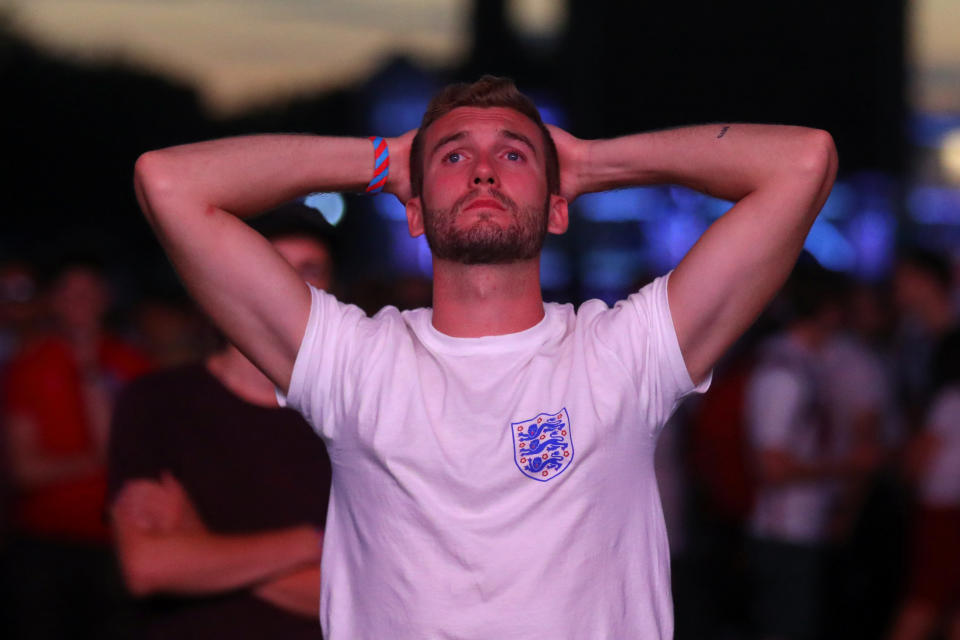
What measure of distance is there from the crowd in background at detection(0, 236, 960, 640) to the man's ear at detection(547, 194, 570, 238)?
1752mm

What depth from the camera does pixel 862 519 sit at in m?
6.35

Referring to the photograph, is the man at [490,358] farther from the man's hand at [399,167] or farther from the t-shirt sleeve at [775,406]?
the t-shirt sleeve at [775,406]

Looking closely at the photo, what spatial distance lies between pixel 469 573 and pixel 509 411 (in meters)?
0.30

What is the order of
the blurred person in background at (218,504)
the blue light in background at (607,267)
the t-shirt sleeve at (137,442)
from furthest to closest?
the blue light in background at (607,267), the t-shirt sleeve at (137,442), the blurred person in background at (218,504)

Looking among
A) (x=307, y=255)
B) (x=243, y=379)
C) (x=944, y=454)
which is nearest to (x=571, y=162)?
(x=307, y=255)

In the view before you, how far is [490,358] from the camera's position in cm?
222

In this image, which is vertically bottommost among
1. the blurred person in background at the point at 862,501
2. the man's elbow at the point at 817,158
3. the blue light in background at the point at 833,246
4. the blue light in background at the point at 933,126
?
the blue light in background at the point at 833,246

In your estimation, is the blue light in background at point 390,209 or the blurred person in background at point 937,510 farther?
the blue light in background at point 390,209

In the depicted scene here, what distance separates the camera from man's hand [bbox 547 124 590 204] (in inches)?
95.3

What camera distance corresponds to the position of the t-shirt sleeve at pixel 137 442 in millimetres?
2648

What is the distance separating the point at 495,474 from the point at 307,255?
103 cm

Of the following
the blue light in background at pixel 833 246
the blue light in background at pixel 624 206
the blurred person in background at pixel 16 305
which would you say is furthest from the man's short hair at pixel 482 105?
the blue light in background at pixel 624 206

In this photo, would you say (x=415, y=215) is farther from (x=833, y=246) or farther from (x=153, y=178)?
(x=833, y=246)

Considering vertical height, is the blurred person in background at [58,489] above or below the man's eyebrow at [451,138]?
below
